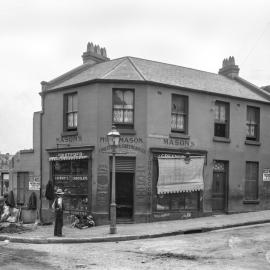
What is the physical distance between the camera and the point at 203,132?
21.0 metres

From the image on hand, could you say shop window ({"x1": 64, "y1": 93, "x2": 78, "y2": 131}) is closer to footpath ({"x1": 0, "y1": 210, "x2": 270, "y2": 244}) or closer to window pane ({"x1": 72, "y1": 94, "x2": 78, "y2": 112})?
window pane ({"x1": 72, "y1": 94, "x2": 78, "y2": 112})

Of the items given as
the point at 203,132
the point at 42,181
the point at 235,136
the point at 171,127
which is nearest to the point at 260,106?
the point at 235,136

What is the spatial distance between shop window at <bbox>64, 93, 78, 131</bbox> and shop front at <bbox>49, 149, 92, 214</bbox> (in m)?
1.14

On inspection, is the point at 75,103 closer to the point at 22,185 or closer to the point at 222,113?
the point at 22,185

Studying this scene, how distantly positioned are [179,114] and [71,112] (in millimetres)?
4781

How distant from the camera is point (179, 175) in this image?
1988 cm

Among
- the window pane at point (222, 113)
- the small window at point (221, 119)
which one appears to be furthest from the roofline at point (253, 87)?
the window pane at point (222, 113)

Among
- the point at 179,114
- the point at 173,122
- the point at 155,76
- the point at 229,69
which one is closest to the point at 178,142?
the point at 173,122

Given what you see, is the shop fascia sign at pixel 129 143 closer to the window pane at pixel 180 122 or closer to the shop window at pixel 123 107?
the shop window at pixel 123 107

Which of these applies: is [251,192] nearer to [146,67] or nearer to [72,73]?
[146,67]

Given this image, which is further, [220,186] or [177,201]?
[220,186]

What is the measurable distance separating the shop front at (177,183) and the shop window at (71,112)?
383cm

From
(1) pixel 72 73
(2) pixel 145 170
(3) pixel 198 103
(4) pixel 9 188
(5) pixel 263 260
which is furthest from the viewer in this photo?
(4) pixel 9 188

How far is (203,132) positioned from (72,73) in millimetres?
A: 6897
